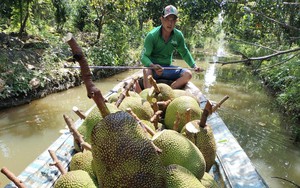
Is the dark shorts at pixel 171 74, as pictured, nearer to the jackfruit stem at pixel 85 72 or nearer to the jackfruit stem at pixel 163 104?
the jackfruit stem at pixel 163 104

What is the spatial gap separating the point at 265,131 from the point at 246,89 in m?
4.47

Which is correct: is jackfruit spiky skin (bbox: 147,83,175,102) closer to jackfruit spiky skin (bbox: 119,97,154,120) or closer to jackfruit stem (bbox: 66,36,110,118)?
jackfruit spiky skin (bbox: 119,97,154,120)

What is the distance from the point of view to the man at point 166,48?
147 inches

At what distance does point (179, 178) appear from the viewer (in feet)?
4.17

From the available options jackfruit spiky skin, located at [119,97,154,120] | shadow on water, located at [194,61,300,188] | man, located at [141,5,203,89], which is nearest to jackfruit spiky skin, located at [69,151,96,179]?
jackfruit spiky skin, located at [119,97,154,120]

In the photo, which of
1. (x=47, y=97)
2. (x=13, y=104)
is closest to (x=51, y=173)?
(x=13, y=104)

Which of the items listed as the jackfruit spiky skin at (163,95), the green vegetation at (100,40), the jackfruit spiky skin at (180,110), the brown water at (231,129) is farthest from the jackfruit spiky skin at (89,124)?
the brown water at (231,129)

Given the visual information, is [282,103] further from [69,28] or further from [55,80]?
[69,28]

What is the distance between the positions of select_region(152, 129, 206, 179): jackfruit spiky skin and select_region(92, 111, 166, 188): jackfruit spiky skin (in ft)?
0.88

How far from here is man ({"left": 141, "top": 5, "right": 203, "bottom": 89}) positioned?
373 centimetres

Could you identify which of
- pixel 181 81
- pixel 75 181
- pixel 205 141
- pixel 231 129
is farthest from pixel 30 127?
pixel 75 181

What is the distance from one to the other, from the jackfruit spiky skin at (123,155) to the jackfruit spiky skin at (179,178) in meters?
0.09

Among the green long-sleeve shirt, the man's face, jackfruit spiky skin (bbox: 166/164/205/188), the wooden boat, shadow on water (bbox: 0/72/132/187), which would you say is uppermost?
the man's face

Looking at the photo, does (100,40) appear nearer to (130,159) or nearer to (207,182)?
(207,182)
